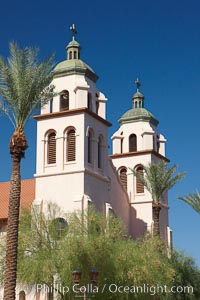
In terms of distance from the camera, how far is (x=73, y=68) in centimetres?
4459

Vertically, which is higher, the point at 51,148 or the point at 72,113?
the point at 72,113

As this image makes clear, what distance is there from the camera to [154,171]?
141 ft

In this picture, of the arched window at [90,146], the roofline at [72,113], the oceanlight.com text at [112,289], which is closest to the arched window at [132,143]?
the roofline at [72,113]

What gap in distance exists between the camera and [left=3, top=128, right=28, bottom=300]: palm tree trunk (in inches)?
1021

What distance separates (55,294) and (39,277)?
3076mm

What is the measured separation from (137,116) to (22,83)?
87.5ft

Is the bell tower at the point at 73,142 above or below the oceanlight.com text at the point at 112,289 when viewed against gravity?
above

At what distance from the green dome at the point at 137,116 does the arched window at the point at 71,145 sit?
11937 mm

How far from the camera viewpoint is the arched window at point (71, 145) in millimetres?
43062

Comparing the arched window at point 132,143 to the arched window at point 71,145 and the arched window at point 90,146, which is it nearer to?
the arched window at point 90,146

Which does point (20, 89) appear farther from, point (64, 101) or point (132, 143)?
point (132, 143)

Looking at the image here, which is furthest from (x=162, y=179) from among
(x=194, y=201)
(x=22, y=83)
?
(x=22, y=83)

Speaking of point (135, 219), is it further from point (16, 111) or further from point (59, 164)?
point (16, 111)

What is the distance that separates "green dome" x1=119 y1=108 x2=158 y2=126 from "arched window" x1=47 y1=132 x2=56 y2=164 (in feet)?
39.3
